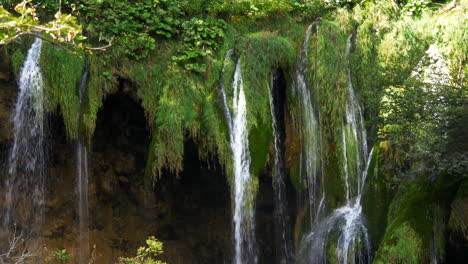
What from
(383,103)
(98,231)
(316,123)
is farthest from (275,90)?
(98,231)

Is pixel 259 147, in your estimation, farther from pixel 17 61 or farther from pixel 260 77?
pixel 17 61

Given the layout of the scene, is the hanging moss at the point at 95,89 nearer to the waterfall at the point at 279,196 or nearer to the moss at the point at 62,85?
the moss at the point at 62,85

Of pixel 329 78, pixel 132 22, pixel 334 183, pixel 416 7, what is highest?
pixel 416 7

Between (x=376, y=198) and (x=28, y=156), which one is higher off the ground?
(x=28, y=156)

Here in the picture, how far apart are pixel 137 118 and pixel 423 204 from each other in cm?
552

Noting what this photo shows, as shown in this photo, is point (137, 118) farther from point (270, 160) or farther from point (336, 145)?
point (336, 145)

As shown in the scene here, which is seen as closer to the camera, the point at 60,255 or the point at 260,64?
the point at 60,255

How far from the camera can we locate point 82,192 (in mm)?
9773

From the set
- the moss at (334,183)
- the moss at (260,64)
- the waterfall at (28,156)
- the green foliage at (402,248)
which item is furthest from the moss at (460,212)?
the waterfall at (28,156)

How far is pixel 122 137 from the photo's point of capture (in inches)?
402

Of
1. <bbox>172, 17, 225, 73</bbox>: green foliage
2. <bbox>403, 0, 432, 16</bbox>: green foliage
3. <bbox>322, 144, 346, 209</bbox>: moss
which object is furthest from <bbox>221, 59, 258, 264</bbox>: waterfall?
<bbox>403, 0, 432, 16</bbox>: green foliage

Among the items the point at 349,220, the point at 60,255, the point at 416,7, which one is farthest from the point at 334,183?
the point at 60,255

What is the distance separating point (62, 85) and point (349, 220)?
5.46 metres

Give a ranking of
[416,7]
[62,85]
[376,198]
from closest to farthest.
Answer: [376,198] → [62,85] → [416,7]
